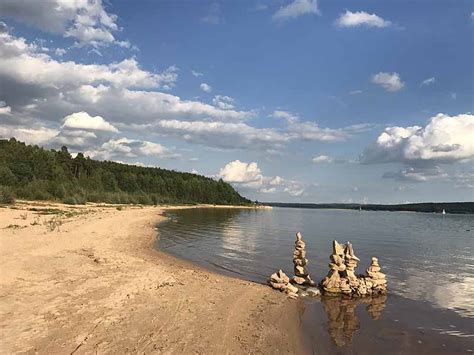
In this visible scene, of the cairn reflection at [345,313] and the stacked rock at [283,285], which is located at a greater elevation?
the stacked rock at [283,285]

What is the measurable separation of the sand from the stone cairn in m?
3.02

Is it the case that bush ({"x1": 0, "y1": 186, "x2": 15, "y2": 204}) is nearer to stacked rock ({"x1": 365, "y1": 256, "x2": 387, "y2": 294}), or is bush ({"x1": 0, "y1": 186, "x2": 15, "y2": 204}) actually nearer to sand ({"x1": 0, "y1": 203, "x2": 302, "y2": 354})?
sand ({"x1": 0, "y1": 203, "x2": 302, "y2": 354})

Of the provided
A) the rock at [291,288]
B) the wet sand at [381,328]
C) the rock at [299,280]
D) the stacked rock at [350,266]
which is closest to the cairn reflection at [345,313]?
the wet sand at [381,328]

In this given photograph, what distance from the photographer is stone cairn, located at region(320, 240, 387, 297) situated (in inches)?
850

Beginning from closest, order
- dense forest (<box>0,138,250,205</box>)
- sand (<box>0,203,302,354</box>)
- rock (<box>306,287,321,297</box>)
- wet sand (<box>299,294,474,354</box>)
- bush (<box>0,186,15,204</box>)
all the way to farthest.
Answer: sand (<box>0,203,302,354</box>)
wet sand (<box>299,294,474,354</box>)
rock (<box>306,287,321,297</box>)
bush (<box>0,186,15,204</box>)
dense forest (<box>0,138,250,205</box>)

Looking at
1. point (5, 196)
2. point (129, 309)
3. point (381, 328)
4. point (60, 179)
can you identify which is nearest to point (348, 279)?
point (381, 328)

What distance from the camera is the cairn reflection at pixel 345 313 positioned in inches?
620

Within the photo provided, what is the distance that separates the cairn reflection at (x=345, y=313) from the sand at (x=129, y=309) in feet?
5.10

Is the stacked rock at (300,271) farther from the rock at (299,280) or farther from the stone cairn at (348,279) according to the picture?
the stone cairn at (348,279)

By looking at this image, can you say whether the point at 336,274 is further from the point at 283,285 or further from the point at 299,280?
the point at 283,285

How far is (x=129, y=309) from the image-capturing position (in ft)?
53.4

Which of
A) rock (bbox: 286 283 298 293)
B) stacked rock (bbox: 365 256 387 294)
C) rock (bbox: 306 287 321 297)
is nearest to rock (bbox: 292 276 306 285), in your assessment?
A: rock (bbox: 306 287 321 297)

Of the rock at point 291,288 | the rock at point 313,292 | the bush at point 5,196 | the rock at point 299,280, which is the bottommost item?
the rock at point 313,292

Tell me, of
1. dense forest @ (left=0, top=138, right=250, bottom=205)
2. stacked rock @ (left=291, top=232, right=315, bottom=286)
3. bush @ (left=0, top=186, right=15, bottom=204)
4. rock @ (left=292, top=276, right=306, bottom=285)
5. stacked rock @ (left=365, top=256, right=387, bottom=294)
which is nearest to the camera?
stacked rock @ (left=365, top=256, right=387, bottom=294)
